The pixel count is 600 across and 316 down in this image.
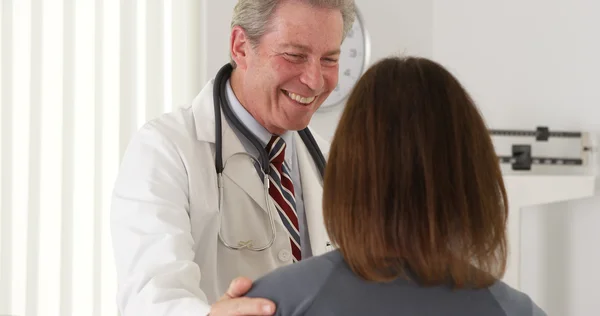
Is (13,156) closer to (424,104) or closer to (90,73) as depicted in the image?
(90,73)

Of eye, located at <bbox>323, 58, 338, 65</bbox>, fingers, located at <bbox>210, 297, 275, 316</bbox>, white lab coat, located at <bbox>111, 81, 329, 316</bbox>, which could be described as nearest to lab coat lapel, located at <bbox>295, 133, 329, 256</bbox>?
white lab coat, located at <bbox>111, 81, 329, 316</bbox>

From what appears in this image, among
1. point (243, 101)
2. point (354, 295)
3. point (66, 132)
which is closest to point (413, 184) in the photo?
point (354, 295)

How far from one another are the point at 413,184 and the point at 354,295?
157 millimetres

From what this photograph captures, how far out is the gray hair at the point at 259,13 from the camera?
71.5 inches

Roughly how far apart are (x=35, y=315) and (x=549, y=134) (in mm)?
1851

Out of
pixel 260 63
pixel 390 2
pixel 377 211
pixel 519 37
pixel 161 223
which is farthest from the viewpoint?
pixel 390 2

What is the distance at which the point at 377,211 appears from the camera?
1.05 m

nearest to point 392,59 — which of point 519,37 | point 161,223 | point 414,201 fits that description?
point 414,201

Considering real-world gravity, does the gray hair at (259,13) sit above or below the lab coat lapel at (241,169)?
above

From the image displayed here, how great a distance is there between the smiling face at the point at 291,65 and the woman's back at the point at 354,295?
2.54 feet

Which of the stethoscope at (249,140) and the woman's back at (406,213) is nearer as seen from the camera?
the woman's back at (406,213)

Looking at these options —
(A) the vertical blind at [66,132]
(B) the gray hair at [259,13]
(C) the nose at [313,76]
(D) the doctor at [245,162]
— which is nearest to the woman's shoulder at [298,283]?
(D) the doctor at [245,162]

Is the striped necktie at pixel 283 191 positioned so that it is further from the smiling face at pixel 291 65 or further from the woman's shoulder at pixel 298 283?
the woman's shoulder at pixel 298 283

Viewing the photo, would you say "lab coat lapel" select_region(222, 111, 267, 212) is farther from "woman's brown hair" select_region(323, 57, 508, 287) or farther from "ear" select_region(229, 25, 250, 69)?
"woman's brown hair" select_region(323, 57, 508, 287)
